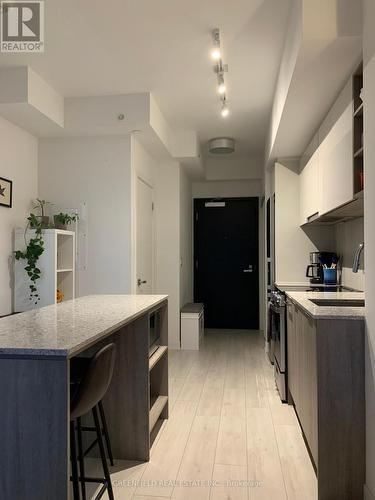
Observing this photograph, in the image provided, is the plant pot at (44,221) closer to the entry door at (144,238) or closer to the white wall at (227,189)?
the entry door at (144,238)

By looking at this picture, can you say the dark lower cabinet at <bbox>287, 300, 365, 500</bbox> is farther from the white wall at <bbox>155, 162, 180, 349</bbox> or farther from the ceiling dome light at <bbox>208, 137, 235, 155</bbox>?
the ceiling dome light at <bbox>208, 137, 235, 155</bbox>

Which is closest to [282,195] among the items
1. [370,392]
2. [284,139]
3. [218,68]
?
[284,139]

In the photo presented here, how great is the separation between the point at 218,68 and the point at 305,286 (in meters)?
2.12

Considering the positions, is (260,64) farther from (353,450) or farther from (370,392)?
(353,450)

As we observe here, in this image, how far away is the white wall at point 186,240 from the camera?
217 inches

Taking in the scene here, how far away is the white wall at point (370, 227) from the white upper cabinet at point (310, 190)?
1373 mm

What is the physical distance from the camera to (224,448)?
7.98 feet

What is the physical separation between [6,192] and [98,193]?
0.91m

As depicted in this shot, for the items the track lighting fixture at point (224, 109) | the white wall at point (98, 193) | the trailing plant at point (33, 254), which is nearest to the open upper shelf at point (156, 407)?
the white wall at point (98, 193)

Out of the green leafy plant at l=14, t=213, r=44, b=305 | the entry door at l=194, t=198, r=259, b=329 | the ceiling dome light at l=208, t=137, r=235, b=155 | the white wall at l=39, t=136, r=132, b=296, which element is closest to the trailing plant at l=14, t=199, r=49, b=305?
the green leafy plant at l=14, t=213, r=44, b=305

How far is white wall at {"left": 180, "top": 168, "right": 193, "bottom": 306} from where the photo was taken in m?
5.50

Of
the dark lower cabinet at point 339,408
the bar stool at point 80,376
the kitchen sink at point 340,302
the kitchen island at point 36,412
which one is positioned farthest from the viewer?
the kitchen sink at point 340,302

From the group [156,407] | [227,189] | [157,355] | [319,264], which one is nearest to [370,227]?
[157,355]

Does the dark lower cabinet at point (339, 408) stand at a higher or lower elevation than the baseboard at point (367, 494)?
higher
